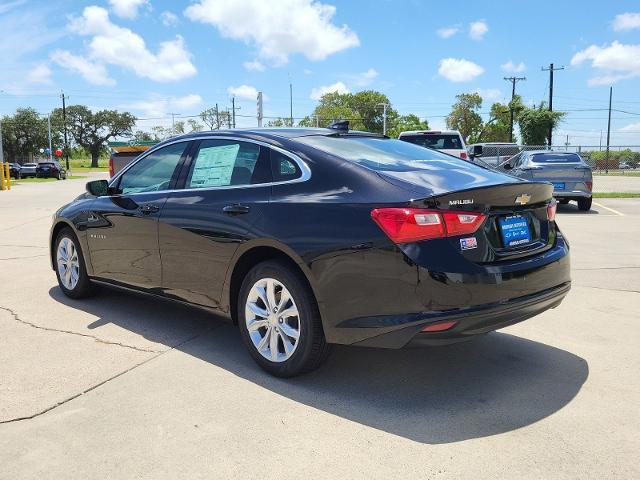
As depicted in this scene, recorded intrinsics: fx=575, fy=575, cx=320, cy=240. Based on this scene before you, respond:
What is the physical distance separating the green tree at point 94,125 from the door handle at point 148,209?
105944mm

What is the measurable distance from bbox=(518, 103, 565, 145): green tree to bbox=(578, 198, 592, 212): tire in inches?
1628

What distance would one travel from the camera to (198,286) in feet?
13.8

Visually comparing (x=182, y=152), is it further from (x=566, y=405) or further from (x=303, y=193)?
(x=566, y=405)

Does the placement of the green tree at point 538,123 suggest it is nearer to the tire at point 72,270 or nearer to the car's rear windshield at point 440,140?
the car's rear windshield at point 440,140

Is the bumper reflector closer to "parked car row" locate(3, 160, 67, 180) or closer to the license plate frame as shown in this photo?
the license plate frame

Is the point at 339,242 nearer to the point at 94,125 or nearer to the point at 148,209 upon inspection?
the point at 148,209

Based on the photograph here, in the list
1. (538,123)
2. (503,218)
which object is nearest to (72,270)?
(503,218)

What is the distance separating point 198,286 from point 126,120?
107330mm

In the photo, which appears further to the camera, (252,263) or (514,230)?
(252,263)

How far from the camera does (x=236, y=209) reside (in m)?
3.85

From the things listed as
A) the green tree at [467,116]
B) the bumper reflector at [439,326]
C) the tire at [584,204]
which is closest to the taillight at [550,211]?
the bumper reflector at [439,326]

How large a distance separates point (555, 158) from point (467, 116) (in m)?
77.0

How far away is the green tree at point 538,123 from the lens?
5250cm

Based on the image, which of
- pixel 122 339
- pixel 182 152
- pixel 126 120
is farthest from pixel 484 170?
pixel 126 120
